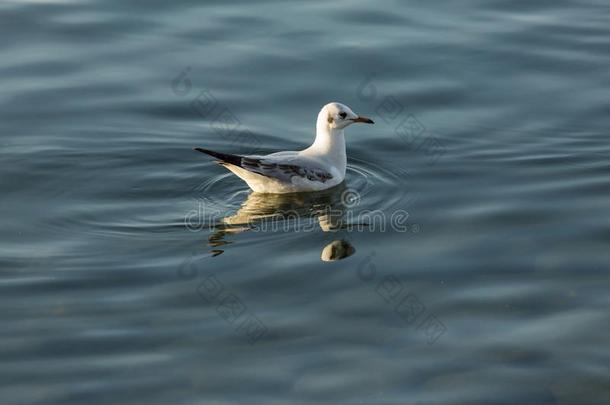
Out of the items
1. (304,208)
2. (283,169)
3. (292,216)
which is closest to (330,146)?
(283,169)

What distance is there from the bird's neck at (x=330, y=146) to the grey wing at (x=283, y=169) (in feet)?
0.90

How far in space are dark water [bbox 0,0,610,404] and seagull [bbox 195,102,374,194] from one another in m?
0.25

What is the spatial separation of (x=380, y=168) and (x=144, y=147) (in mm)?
3141

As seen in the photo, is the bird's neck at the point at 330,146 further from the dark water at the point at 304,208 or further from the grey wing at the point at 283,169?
the dark water at the point at 304,208

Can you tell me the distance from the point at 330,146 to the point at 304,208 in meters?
1.06

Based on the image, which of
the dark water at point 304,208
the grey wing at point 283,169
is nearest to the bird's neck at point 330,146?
the grey wing at point 283,169

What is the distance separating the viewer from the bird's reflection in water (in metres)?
12.0

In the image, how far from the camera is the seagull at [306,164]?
43.5 feet

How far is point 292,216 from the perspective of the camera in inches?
512

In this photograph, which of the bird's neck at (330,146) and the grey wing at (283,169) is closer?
the grey wing at (283,169)

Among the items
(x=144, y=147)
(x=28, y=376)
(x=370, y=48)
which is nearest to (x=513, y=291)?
(x=28, y=376)

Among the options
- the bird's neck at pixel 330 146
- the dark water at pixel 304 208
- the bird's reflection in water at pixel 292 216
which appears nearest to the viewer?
the dark water at pixel 304 208

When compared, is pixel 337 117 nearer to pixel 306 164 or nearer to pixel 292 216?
pixel 306 164

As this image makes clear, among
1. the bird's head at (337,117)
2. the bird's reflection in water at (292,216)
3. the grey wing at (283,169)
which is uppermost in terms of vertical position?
the bird's head at (337,117)
